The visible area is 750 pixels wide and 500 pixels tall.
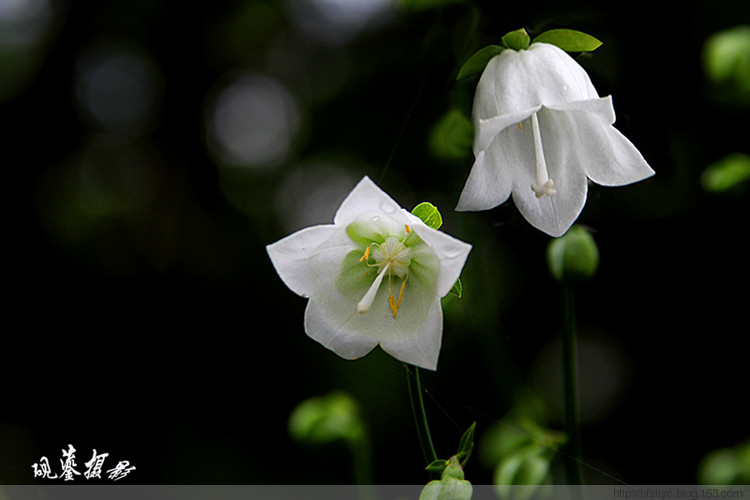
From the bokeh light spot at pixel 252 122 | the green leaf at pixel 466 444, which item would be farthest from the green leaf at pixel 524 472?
the bokeh light spot at pixel 252 122

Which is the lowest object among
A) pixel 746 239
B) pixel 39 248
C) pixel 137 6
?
pixel 746 239

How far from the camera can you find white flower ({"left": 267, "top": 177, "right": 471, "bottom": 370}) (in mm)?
399

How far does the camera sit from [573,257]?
1.64 ft

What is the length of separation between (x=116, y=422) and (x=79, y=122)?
627mm

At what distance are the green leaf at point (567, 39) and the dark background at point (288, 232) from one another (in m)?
0.03

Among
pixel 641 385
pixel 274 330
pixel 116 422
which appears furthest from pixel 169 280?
pixel 641 385

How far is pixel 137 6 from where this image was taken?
1.19 metres

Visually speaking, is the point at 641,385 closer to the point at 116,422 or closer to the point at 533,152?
the point at 533,152

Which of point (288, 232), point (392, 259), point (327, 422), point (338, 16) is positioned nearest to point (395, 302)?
point (392, 259)

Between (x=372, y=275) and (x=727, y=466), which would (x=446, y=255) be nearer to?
(x=372, y=275)

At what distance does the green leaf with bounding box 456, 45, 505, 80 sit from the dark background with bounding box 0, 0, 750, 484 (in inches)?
0.4

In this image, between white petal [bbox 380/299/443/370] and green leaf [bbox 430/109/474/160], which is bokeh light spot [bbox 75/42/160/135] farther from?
white petal [bbox 380/299/443/370]

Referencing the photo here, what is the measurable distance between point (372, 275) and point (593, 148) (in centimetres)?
19

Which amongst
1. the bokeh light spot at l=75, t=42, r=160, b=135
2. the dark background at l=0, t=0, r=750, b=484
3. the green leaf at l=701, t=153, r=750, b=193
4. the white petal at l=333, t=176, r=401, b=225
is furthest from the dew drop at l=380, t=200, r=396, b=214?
the bokeh light spot at l=75, t=42, r=160, b=135
